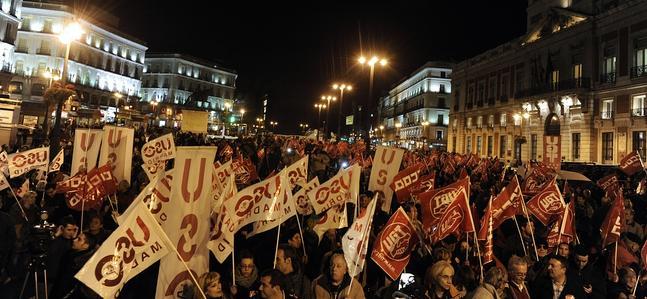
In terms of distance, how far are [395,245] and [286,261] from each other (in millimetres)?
1274

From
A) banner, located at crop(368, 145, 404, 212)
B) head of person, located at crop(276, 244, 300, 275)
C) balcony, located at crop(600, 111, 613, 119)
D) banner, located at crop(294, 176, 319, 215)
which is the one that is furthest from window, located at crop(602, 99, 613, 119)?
head of person, located at crop(276, 244, 300, 275)

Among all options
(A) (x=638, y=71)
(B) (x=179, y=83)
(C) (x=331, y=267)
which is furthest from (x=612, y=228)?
(B) (x=179, y=83)

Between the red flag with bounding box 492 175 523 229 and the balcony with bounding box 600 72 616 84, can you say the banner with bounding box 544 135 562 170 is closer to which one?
the red flag with bounding box 492 175 523 229

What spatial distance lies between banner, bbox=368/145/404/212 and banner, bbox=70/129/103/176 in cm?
573

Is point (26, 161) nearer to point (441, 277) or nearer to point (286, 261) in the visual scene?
point (286, 261)

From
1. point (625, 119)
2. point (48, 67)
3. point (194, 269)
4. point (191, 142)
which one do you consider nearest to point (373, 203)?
point (194, 269)

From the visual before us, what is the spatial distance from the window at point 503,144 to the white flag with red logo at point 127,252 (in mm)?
46427

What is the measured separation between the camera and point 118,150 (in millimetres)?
9289

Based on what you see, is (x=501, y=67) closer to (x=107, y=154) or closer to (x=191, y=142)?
(x=191, y=142)

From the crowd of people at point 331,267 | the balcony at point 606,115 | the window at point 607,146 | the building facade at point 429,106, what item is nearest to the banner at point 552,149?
the crowd of people at point 331,267

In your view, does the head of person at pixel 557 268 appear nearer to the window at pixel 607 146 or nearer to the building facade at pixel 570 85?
the building facade at pixel 570 85

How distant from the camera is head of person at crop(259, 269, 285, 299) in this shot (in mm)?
4230

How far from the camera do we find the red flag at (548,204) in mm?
7469

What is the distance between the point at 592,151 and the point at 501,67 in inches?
658
